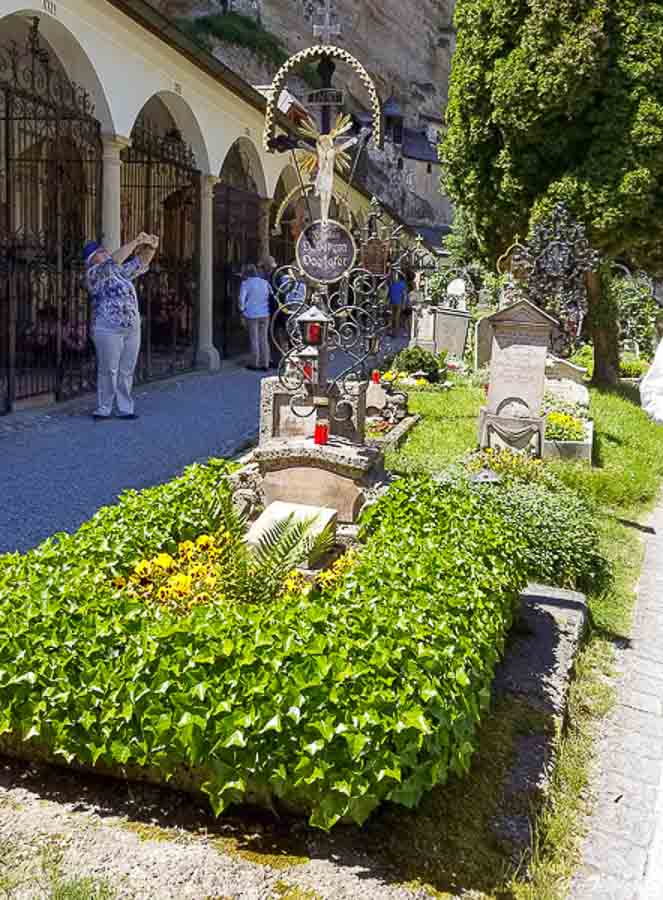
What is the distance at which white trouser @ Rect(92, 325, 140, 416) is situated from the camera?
37.0 feet

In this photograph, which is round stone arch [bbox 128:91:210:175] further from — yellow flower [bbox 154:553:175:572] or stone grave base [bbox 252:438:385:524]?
yellow flower [bbox 154:553:175:572]

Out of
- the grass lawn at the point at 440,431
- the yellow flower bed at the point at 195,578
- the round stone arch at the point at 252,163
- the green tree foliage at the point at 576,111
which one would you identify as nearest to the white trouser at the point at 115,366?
the grass lawn at the point at 440,431

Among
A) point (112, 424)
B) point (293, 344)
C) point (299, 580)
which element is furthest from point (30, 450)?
point (299, 580)

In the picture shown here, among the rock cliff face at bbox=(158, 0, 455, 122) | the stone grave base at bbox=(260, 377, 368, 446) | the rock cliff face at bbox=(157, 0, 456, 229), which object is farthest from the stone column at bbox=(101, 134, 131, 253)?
the rock cliff face at bbox=(158, 0, 455, 122)

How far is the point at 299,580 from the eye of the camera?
500 cm

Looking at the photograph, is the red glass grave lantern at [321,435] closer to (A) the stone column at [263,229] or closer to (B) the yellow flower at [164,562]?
(B) the yellow flower at [164,562]

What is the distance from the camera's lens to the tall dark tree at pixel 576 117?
51.2 ft

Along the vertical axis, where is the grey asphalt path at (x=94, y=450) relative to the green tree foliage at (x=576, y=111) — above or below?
below

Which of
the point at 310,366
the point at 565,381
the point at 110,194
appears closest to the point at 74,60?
the point at 110,194

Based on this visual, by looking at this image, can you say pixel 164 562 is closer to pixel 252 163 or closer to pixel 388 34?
pixel 252 163

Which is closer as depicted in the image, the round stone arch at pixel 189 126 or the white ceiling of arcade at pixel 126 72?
the white ceiling of arcade at pixel 126 72

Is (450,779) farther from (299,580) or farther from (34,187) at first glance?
(34,187)

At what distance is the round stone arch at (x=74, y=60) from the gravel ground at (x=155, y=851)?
9819 mm

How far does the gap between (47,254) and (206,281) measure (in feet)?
17.6
